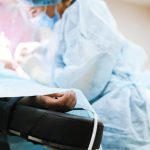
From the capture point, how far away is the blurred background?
187 cm

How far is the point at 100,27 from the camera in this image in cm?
81

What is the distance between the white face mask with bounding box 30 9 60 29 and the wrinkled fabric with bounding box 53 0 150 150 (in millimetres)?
122

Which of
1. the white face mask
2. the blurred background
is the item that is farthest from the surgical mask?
the blurred background

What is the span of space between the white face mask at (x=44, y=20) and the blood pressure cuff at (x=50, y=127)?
67 cm

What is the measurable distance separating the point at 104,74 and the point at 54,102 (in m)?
0.36

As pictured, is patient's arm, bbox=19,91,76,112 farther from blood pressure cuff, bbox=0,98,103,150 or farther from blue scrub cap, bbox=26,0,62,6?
blue scrub cap, bbox=26,0,62,6

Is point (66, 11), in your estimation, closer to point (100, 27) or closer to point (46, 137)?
point (100, 27)

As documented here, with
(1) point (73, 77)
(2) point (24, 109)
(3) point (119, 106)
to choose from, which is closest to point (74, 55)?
(1) point (73, 77)

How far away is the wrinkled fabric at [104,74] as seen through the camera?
68 centimetres

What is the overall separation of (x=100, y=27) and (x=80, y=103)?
401 mm

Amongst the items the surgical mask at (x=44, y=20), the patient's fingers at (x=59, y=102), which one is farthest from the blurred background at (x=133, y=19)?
the patient's fingers at (x=59, y=102)

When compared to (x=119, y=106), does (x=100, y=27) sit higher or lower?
higher

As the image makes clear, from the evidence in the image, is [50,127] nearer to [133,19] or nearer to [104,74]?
[104,74]

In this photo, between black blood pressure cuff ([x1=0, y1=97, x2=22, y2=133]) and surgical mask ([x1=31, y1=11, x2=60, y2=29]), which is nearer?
black blood pressure cuff ([x1=0, y1=97, x2=22, y2=133])
